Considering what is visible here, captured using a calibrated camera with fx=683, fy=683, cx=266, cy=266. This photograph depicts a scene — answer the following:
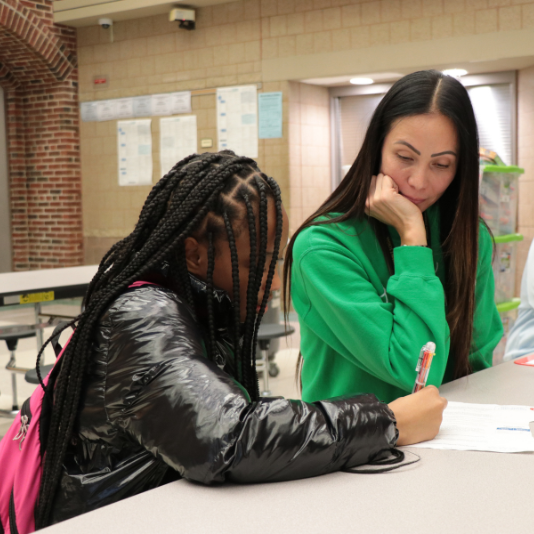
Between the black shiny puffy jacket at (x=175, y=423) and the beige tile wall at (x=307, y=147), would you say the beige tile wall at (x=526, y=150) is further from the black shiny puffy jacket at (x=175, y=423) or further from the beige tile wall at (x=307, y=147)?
the black shiny puffy jacket at (x=175, y=423)

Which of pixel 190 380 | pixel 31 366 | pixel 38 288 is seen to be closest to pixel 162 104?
pixel 31 366

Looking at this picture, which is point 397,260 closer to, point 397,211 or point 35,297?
point 397,211

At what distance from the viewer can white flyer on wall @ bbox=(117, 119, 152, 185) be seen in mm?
7969

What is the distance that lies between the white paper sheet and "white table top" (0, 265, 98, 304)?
10.3 feet

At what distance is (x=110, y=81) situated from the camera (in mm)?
8164

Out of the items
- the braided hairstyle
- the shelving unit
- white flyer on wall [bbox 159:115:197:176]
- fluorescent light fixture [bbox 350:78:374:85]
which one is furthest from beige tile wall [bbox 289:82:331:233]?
the braided hairstyle

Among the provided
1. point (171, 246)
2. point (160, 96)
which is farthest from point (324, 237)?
point (160, 96)

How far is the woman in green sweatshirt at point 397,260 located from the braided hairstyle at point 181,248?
0.31 metres

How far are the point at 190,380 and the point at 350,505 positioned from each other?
269 mm

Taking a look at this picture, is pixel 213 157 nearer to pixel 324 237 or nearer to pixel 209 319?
pixel 209 319

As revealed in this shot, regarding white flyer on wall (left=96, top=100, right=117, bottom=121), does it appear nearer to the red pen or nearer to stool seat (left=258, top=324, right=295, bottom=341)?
stool seat (left=258, top=324, right=295, bottom=341)

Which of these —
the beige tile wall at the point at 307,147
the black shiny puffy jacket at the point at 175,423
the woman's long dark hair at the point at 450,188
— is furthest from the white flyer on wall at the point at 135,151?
the black shiny puffy jacket at the point at 175,423

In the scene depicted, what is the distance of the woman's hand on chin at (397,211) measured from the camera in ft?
4.97

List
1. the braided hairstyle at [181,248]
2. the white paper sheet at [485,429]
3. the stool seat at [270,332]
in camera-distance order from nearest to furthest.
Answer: the braided hairstyle at [181,248]
the white paper sheet at [485,429]
the stool seat at [270,332]
